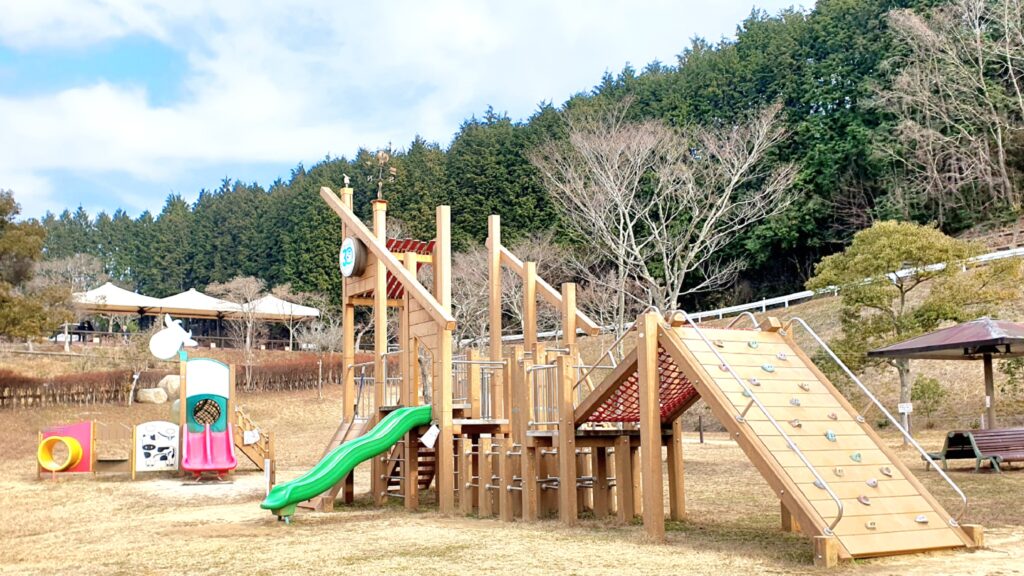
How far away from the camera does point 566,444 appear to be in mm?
9289

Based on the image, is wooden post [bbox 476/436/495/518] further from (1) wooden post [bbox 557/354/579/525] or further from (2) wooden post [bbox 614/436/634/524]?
(2) wooden post [bbox 614/436/634/524]

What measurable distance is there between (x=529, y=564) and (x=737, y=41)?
124 ft

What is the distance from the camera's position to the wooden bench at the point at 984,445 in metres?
12.5

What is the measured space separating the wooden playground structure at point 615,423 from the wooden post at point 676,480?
0.02 metres

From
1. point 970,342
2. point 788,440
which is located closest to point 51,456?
point 788,440

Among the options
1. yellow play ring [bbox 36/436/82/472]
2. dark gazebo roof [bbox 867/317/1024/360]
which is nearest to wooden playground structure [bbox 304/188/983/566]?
dark gazebo roof [bbox 867/317/1024/360]

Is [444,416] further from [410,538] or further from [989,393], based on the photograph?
[989,393]

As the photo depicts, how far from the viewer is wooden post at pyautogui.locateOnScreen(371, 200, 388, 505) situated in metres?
12.1

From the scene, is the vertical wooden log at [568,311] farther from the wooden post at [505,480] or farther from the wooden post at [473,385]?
the wooden post at [505,480]

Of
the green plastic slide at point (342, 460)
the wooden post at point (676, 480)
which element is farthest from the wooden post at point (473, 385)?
the wooden post at point (676, 480)

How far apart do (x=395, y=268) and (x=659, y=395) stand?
4.43m

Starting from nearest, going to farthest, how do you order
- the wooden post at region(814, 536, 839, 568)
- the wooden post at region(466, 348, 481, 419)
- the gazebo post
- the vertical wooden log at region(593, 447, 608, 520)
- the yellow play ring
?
the wooden post at region(814, 536, 839, 568)
the vertical wooden log at region(593, 447, 608, 520)
the wooden post at region(466, 348, 481, 419)
the gazebo post
the yellow play ring

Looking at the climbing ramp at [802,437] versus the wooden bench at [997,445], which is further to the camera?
the wooden bench at [997,445]

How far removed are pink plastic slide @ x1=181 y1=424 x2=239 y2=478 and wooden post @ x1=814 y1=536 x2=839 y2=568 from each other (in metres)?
12.1
